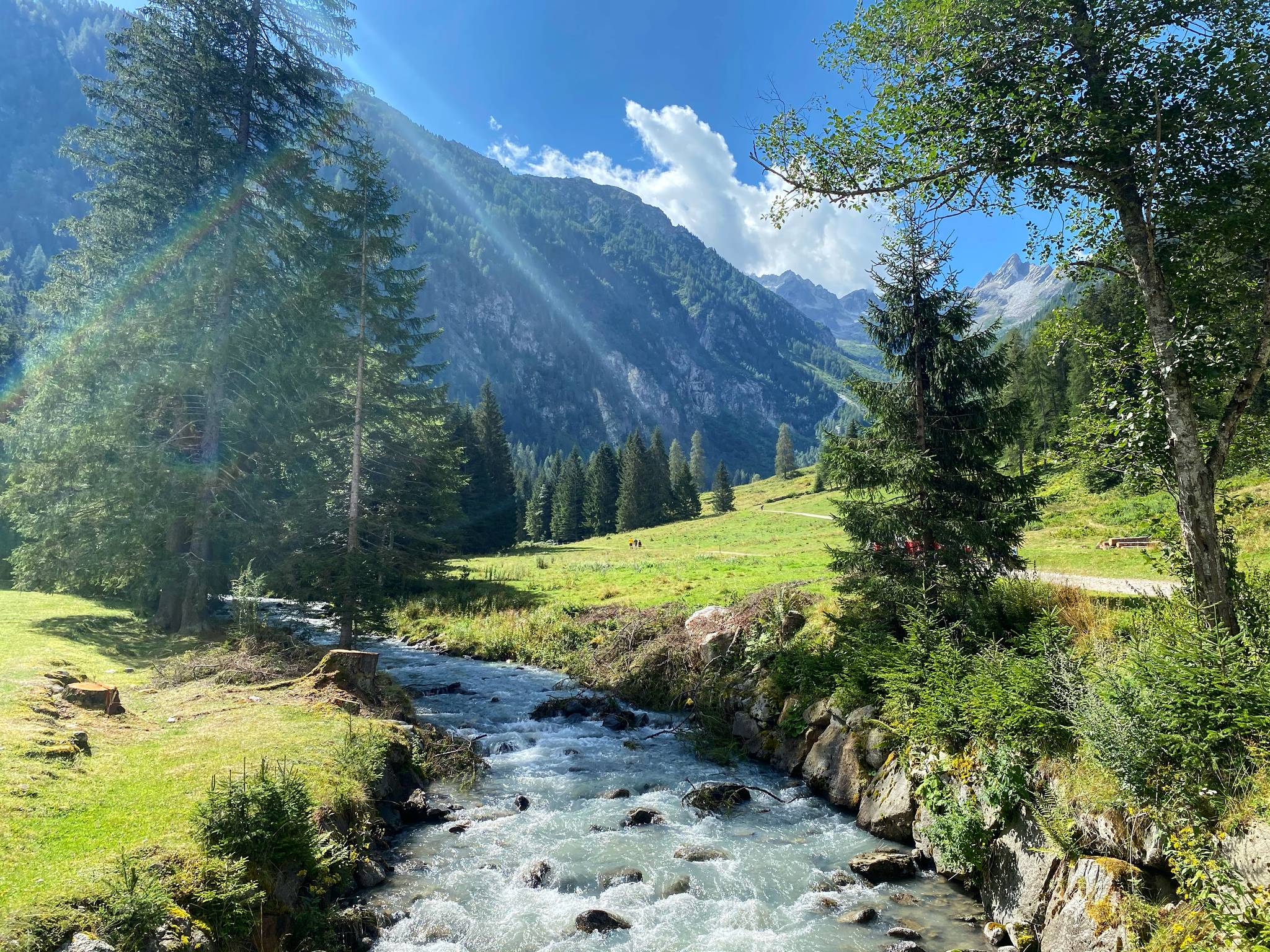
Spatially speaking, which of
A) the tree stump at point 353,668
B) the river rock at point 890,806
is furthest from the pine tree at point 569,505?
the river rock at point 890,806

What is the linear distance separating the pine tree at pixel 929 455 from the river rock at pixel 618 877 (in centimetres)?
836

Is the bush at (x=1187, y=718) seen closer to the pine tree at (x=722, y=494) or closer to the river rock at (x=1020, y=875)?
the river rock at (x=1020, y=875)

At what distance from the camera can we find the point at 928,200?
915 centimetres

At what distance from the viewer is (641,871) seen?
941cm

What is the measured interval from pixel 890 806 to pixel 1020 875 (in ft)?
9.34

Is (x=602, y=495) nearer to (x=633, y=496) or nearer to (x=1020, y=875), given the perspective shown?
(x=633, y=496)

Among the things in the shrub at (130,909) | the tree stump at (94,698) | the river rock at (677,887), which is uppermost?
the tree stump at (94,698)

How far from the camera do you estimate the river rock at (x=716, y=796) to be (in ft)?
38.6

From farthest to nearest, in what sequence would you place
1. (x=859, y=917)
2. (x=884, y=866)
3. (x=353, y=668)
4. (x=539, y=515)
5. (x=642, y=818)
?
(x=539, y=515) < (x=353, y=668) < (x=642, y=818) < (x=884, y=866) < (x=859, y=917)

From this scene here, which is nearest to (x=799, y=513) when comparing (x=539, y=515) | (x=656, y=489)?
(x=656, y=489)

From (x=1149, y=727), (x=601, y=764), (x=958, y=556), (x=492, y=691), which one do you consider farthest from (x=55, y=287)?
(x=1149, y=727)

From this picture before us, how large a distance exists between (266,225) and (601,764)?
70.0 ft

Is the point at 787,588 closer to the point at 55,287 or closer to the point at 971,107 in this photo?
the point at 971,107

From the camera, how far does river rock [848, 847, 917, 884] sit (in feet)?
30.5
